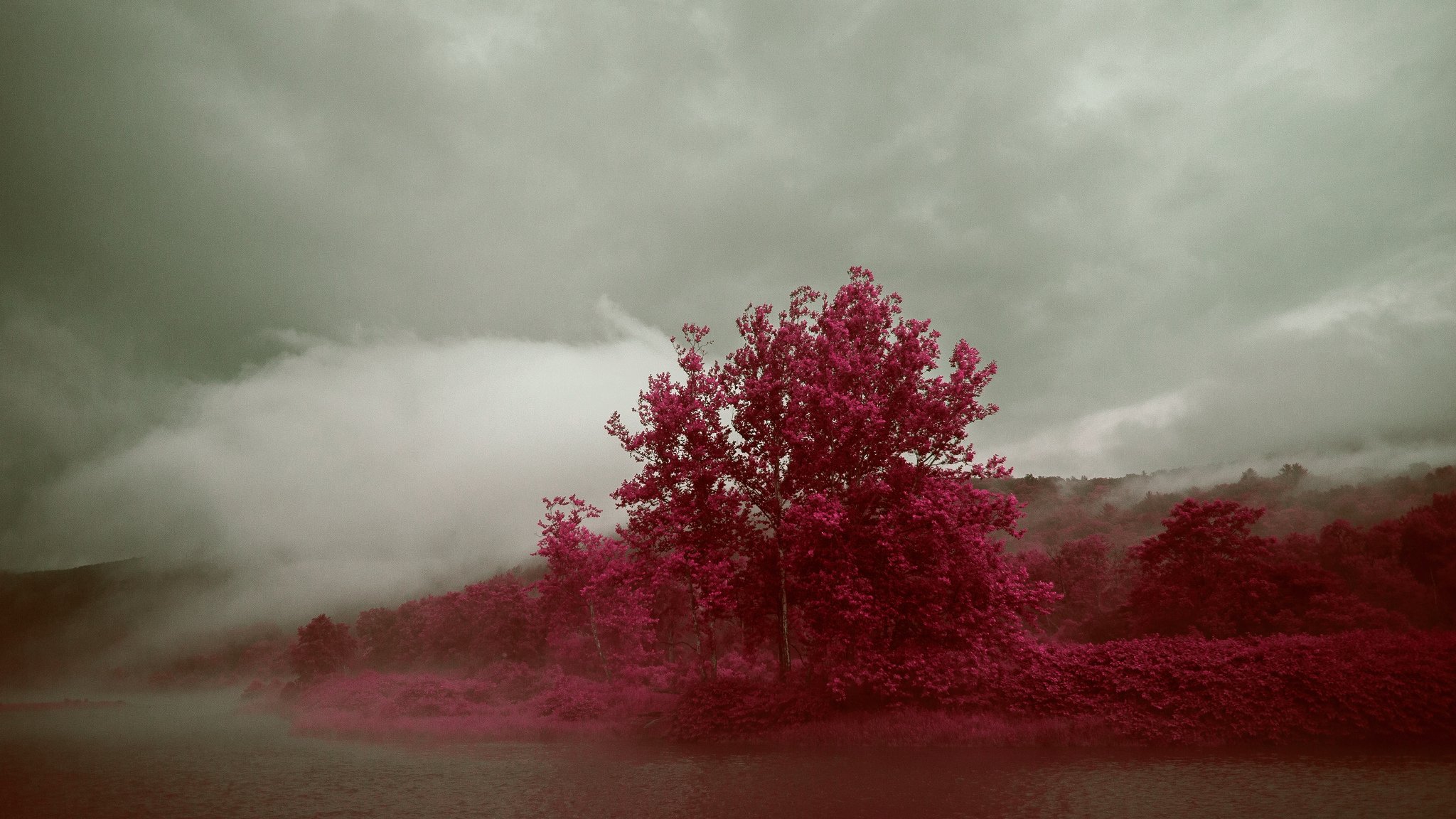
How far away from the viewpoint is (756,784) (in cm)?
1736

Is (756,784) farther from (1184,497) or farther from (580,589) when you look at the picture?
(1184,497)

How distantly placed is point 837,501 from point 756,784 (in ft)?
30.3

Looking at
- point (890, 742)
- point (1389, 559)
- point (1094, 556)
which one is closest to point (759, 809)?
point (890, 742)

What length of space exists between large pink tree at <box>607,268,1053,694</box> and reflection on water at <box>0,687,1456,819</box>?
3982mm

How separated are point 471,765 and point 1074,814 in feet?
61.1

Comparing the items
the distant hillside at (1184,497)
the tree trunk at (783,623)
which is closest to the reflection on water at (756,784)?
the tree trunk at (783,623)

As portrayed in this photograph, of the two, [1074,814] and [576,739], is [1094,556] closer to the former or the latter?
[576,739]

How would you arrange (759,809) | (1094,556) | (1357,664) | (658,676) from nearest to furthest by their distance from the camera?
(759,809) < (1357,664) < (658,676) < (1094,556)

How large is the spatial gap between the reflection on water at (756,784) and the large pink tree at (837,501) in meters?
3.98

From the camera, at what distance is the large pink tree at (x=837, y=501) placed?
22.5 meters

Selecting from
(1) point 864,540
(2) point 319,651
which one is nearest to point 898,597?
(1) point 864,540

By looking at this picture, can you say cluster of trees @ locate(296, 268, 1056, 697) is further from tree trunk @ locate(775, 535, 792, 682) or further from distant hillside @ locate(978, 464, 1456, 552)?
distant hillside @ locate(978, 464, 1456, 552)

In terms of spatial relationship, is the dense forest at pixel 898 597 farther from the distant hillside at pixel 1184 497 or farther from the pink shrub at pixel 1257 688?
the distant hillside at pixel 1184 497

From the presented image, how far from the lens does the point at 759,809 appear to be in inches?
586
